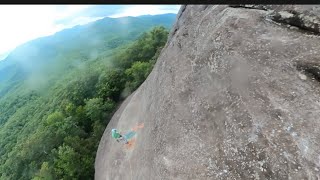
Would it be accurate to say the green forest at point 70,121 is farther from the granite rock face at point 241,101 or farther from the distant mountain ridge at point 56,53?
the distant mountain ridge at point 56,53

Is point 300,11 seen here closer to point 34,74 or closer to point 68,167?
point 68,167

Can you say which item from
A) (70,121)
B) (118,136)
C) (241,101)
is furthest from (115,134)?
(70,121)

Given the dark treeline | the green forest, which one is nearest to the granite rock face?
the dark treeline

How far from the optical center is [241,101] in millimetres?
13633

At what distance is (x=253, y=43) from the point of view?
14.1 meters

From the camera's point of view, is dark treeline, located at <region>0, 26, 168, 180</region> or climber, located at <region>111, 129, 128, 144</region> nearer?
climber, located at <region>111, 129, 128, 144</region>

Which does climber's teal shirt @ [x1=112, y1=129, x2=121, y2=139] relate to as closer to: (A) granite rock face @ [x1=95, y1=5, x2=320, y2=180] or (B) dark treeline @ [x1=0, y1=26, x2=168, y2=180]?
(A) granite rock face @ [x1=95, y1=5, x2=320, y2=180]

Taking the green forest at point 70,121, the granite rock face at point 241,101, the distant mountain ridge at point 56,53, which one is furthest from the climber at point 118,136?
the distant mountain ridge at point 56,53

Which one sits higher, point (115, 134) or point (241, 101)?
point (241, 101)

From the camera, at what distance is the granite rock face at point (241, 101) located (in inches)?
472

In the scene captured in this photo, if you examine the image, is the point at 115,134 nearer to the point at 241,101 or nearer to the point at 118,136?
the point at 118,136

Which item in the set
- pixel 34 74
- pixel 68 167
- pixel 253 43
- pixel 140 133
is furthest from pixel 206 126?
pixel 34 74

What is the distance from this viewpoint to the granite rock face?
39.3 ft

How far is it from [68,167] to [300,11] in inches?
1117
